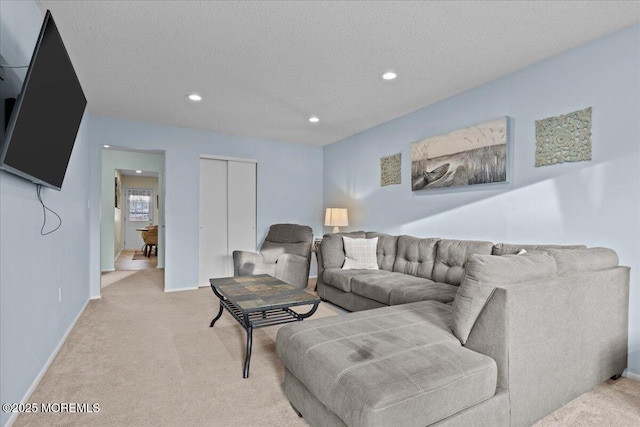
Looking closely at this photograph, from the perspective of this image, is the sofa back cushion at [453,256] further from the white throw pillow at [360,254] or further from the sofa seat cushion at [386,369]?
the sofa seat cushion at [386,369]

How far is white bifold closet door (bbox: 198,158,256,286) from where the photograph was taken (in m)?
5.08

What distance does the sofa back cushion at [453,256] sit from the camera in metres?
2.96

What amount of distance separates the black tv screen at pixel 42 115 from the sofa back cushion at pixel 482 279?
216 cm

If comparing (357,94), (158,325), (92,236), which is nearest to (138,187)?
(92,236)

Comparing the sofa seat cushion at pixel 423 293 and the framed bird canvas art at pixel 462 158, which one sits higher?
the framed bird canvas art at pixel 462 158

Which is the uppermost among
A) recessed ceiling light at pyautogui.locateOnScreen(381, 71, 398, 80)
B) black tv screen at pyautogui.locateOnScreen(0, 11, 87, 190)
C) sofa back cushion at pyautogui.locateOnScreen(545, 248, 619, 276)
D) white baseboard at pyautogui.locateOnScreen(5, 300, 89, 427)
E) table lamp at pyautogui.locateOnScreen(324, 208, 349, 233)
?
recessed ceiling light at pyautogui.locateOnScreen(381, 71, 398, 80)

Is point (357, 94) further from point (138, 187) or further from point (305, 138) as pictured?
point (138, 187)

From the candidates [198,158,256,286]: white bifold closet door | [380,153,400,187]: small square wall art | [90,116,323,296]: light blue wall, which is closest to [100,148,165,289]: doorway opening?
[90,116,323,296]: light blue wall

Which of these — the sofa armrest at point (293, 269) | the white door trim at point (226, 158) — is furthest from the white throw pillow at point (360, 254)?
the white door trim at point (226, 158)

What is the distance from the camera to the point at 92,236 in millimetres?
4316

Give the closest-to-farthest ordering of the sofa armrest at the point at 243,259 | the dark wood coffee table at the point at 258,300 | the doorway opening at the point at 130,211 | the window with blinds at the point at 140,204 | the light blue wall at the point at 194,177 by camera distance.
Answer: the dark wood coffee table at the point at 258,300, the sofa armrest at the point at 243,259, the light blue wall at the point at 194,177, the doorway opening at the point at 130,211, the window with blinds at the point at 140,204

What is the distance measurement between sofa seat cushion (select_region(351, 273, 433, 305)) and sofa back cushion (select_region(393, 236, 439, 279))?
4.7 inches

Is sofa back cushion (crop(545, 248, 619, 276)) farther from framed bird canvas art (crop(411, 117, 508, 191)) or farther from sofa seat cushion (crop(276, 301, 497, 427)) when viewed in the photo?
framed bird canvas art (crop(411, 117, 508, 191))

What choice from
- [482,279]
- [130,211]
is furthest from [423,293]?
[130,211]
